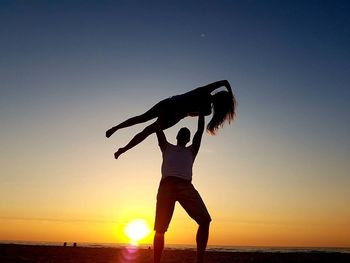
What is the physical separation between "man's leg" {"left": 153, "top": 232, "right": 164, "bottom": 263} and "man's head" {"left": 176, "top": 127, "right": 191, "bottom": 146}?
154cm

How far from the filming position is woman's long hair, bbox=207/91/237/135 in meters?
8.51

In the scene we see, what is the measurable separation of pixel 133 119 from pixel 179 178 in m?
2.05

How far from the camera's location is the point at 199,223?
22.6 ft

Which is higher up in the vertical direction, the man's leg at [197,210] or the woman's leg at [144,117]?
the woman's leg at [144,117]

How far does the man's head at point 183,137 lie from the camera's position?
7.25 metres

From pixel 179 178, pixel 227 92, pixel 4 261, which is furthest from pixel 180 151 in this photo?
pixel 4 261

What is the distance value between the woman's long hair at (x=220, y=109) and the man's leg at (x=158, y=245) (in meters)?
2.48

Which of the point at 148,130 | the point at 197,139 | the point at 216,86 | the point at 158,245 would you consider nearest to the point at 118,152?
the point at 148,130

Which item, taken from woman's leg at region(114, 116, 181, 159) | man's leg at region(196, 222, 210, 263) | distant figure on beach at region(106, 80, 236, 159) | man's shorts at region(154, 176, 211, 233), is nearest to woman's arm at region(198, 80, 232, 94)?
distant figure on beach at region(106, 80, 236, 159)

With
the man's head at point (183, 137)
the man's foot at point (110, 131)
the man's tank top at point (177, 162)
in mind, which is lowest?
the man's tank top at point (177, 162)

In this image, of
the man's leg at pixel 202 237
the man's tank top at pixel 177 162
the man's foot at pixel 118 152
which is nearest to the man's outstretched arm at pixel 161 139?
the man's tank top at pixel 177 162

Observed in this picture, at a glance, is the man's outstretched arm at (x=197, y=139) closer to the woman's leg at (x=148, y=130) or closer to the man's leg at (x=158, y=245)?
the woman's leg at (x=148, y=130)

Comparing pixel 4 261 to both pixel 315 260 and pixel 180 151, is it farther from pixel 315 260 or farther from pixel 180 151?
pixel 315 260

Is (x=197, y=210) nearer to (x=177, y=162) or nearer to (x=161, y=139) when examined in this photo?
(x=177, y=162)
